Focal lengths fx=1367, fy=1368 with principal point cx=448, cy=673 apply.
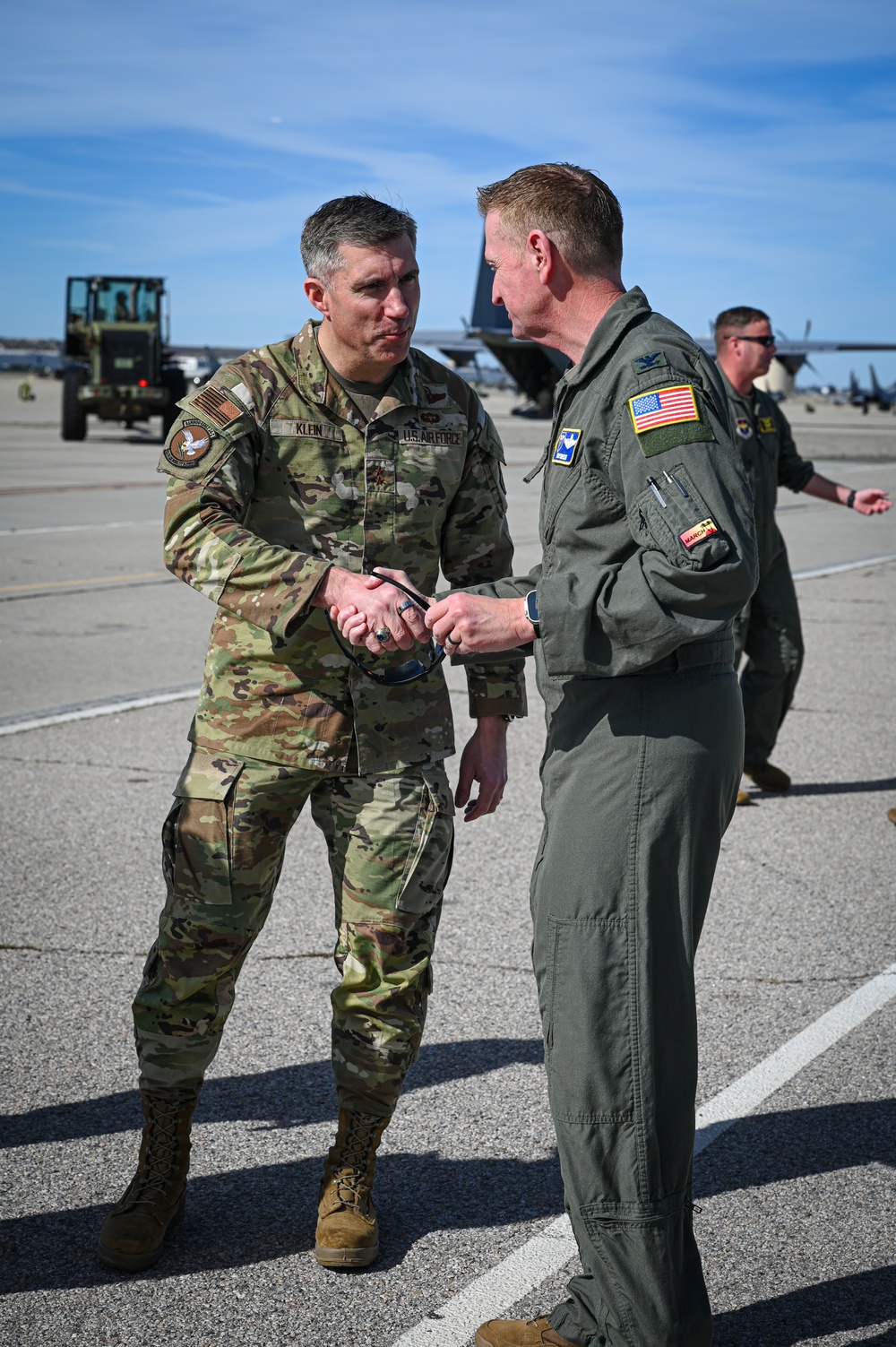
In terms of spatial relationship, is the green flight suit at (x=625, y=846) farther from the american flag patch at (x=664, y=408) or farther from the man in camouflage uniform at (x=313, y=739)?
the man in camouflage uniform at (x=313, y=739)

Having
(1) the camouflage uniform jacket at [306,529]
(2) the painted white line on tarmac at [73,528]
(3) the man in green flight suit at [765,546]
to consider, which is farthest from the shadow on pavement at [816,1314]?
(2) the painted white line on tarmac at [73,528]

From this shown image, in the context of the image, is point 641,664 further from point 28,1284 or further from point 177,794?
point 28,1284

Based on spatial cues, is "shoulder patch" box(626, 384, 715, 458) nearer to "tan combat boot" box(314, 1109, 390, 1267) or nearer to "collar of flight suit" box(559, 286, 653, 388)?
"collar of flight suit" box(559, 286, 653, 388)

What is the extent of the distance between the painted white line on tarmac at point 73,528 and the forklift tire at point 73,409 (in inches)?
589

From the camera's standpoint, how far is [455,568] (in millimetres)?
3314

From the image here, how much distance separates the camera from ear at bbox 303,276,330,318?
302 centimetres

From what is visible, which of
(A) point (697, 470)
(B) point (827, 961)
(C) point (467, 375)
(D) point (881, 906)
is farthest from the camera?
(C) point (467, 375)

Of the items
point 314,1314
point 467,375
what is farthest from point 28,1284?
point 467,375

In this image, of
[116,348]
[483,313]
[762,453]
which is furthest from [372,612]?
[483,313]

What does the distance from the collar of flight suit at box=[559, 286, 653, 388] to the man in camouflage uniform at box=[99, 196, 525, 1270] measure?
70 cm

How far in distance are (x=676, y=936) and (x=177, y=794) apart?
47.7 inches

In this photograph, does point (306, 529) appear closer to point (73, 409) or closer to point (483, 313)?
point (73, 409)

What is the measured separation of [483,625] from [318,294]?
43.6 inches

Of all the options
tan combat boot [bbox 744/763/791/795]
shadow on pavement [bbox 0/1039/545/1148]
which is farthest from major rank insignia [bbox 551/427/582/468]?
tan combat boot [bbox 744/763/791/795]
